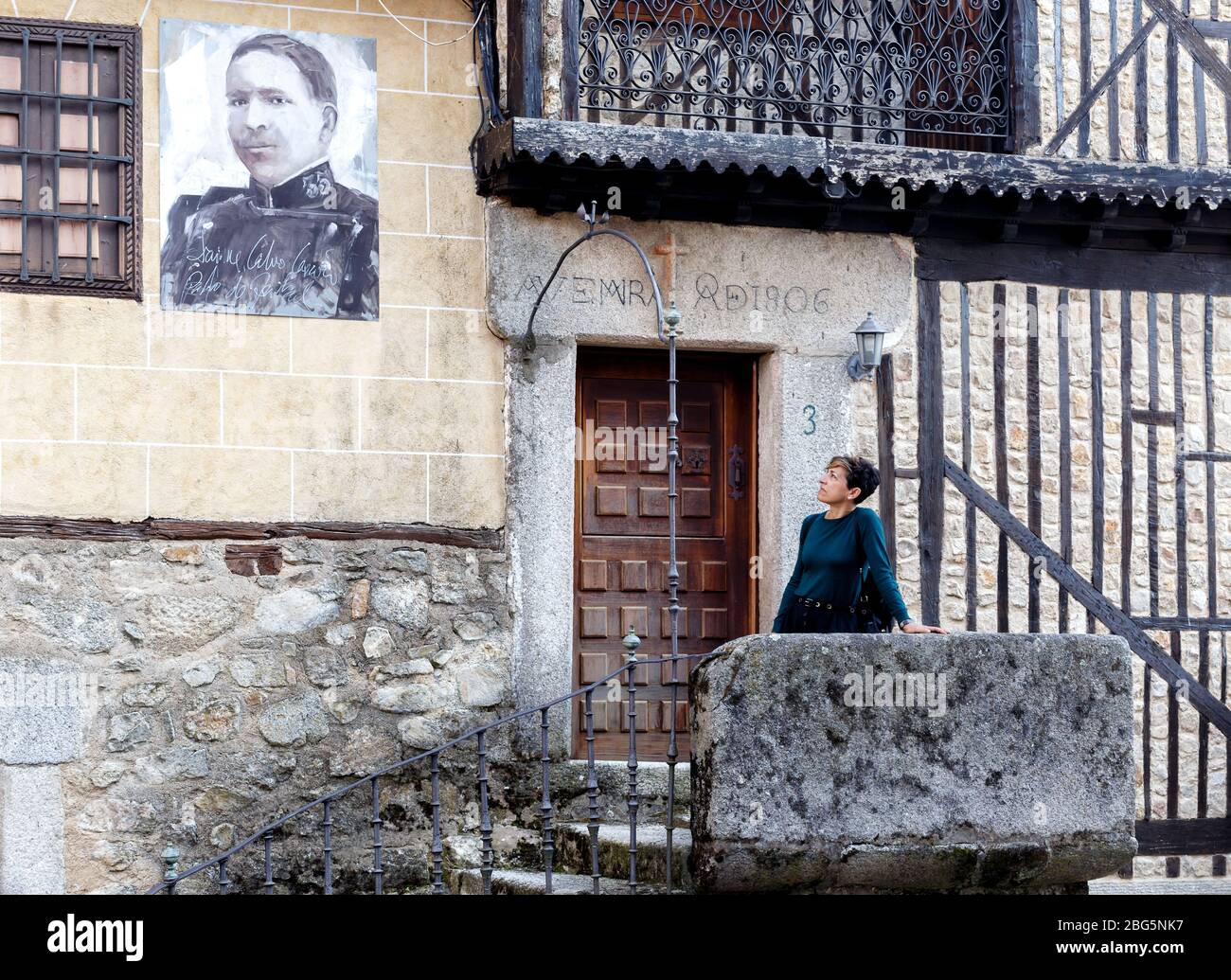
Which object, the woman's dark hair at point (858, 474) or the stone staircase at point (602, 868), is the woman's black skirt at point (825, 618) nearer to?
the woman's dark hair at point (858, 474)

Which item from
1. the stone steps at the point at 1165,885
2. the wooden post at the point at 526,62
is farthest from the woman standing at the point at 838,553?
the stone steps at the point at 1165,885

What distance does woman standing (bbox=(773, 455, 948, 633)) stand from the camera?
7238 millimetres

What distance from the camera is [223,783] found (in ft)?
26.5

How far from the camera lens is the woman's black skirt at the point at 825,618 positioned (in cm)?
728

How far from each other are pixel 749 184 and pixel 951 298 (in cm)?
130

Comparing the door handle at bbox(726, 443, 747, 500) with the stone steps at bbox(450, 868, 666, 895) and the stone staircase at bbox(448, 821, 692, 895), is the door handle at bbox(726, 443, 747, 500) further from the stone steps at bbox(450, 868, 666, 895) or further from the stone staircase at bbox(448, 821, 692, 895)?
the stone steps at bbox(450, 868, 666, 895)

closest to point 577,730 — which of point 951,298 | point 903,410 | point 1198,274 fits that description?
point 903,410

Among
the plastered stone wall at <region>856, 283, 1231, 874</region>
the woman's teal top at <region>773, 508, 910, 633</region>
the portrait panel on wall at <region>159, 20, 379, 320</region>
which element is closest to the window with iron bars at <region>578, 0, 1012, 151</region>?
the plastered stone wall at <region>856, 283, 1231, 874</region>

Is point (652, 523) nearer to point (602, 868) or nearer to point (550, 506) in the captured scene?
point (550, 506)

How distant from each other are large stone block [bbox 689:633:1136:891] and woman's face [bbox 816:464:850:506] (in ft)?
2.90

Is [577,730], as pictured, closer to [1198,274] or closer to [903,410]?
[903,410]

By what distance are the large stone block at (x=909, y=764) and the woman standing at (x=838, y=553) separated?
74 cm

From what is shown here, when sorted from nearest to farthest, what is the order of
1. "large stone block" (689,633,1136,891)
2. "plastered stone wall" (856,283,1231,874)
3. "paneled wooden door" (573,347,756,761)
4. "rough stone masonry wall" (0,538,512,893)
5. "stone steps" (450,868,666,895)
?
"large stone block" (689,633,1136,891)
"stone steps" (450,868,666,895)
"rough stone masonry wall" (0,538,512,893)
"paneled wooden door" (573,347,756,761)
"plastered stone wall" (856,283,1231,874)

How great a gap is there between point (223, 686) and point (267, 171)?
2361 mm
